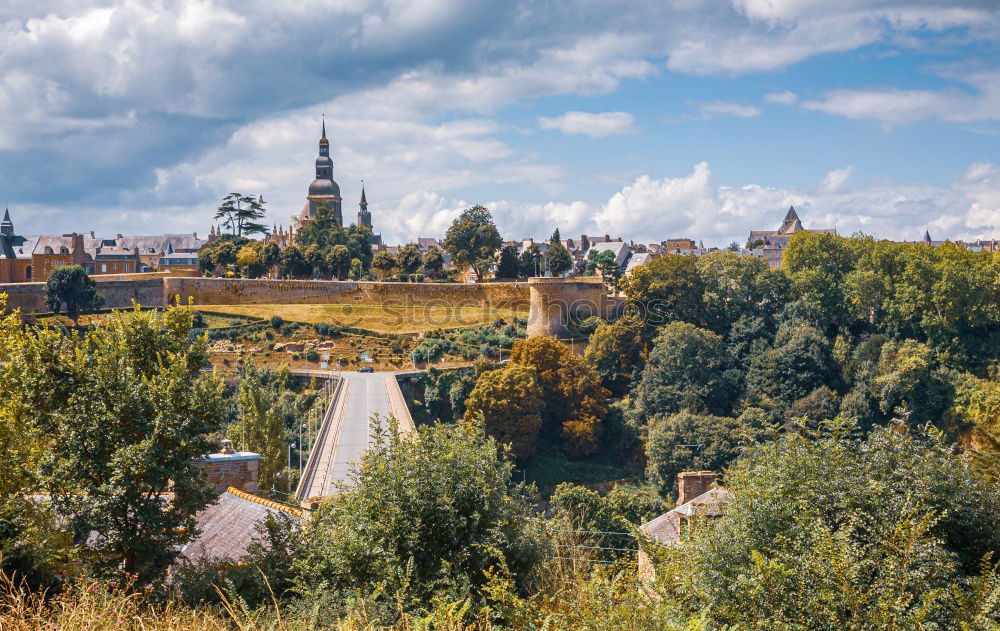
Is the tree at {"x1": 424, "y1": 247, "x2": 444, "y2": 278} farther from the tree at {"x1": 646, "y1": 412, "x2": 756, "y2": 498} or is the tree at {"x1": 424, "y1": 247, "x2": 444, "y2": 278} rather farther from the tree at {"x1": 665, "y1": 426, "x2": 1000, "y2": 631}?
the tree at {"x1": 665, "y1": 426, "x2": 1000, "y2": 631}

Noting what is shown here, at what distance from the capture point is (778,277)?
49.8m

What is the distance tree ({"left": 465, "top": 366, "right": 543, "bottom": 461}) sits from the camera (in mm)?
38531

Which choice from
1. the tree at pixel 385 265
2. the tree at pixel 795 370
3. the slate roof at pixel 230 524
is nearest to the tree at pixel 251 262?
the tree at pixel 385 265

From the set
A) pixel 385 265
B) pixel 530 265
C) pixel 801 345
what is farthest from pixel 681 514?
pixel 385 265

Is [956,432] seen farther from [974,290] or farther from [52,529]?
[52,529]

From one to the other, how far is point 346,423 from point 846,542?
2533cm

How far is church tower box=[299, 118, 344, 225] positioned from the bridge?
45.2 m

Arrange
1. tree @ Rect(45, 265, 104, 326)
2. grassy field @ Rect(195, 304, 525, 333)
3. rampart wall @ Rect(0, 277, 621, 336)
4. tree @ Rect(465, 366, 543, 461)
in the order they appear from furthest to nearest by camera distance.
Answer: rampart wall @ Rect(0, 277, 621, 336) < grassy field @ Rect(195, 304, 525, 333) < tree @ Rect(45, 265, 104, 326) < tree @ Rect(465, 366, 543, 461)

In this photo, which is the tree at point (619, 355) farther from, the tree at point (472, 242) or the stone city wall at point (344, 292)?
the tree at point (472, 242)

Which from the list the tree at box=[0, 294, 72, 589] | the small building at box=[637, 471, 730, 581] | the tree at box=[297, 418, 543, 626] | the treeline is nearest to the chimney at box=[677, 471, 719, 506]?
the small building at box=[637, 471, 730, 581]

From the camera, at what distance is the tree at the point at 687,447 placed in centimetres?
3603

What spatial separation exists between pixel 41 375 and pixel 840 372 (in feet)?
127

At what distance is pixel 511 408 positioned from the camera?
3866 centimetres

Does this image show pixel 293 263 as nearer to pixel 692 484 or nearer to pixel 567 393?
pixel 567 393
